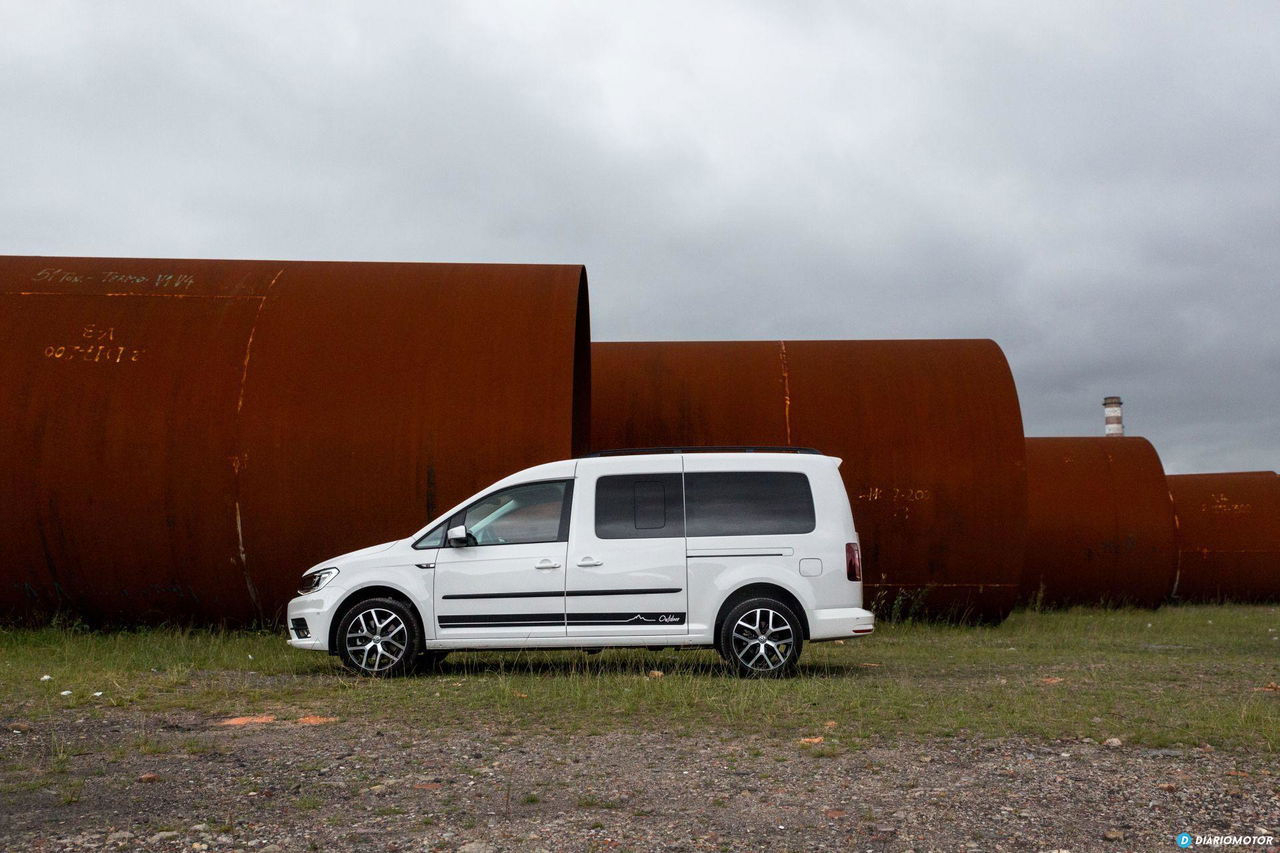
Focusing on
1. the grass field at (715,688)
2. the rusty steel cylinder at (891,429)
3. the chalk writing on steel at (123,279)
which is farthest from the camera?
the rusty steel cylinder at (891,429)

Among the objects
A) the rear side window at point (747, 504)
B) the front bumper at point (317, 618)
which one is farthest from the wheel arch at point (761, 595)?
the front bumper at point (317, 618)

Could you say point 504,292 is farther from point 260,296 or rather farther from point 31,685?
point 31,685

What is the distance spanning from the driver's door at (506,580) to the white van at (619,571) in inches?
0.5

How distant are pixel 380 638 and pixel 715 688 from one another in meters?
2.89

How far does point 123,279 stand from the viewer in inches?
512

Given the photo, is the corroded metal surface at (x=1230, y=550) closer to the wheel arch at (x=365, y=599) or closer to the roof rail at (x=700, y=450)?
the roof rail at (x=700, y=450)

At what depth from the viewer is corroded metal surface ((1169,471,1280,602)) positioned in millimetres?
23125

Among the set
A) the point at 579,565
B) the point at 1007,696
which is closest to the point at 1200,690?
the point at 1007,696

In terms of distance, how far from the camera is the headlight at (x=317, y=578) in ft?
31.7

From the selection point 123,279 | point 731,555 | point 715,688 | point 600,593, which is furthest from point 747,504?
point 123,279

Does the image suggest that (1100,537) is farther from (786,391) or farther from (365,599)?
(365,599)

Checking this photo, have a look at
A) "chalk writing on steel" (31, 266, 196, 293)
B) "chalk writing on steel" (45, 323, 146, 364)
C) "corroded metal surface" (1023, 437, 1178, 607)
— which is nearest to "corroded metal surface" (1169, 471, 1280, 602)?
"corroded metal surface" (1023, 437, 1178, 607)

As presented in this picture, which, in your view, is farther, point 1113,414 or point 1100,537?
point 1113,414

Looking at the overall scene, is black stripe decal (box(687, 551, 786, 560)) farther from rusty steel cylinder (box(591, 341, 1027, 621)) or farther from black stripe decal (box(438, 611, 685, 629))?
rusty steel cylinder (box(591, 341, 1027, 621))
